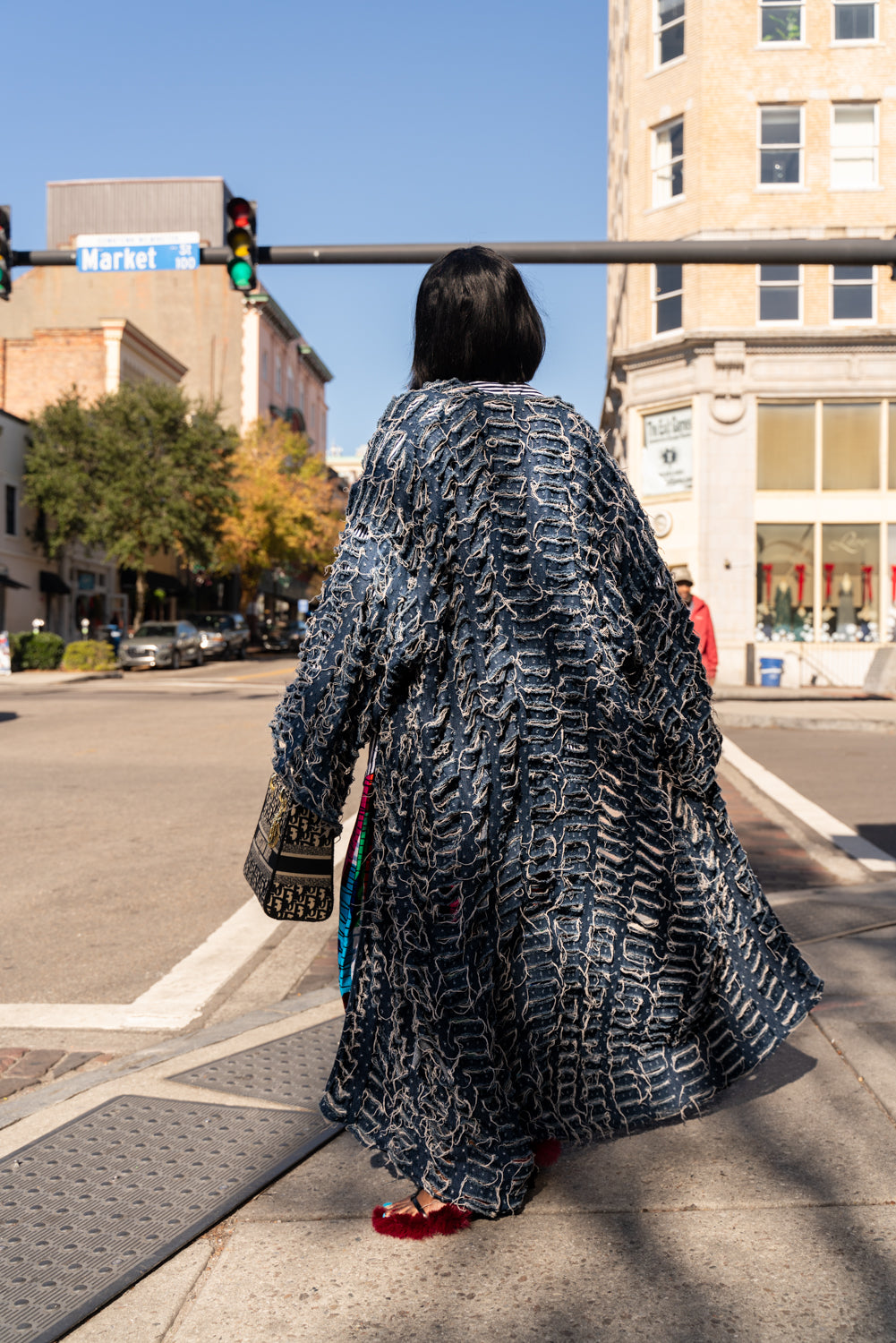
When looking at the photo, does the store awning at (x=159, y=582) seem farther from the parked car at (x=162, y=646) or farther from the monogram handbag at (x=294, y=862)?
the monogram handbag at (x=294, y=862)

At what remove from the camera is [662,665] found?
246 cm

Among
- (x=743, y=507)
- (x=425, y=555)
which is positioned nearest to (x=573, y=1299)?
(x=425, y=555)

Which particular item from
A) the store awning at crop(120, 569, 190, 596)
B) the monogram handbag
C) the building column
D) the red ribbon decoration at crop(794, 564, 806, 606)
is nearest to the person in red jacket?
the monogram handbag

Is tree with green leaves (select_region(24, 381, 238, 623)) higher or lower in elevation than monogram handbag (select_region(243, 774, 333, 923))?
higher

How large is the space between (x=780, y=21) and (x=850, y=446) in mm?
9231

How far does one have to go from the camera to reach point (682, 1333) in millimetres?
2062

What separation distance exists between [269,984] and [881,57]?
91.2ft

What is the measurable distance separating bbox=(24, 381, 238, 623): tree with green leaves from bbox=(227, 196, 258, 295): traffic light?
29598 mm

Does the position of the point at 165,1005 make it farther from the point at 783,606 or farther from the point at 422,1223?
the point at 783,606

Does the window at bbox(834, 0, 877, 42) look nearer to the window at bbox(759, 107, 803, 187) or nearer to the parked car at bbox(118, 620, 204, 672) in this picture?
the window at bbox(759, 107, 803, 187)

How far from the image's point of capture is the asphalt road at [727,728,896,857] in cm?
855

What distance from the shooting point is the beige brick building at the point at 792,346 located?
26.4 m

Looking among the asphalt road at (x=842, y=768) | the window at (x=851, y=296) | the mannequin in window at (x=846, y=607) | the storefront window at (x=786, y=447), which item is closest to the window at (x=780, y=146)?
the window at (x=851, y=296)

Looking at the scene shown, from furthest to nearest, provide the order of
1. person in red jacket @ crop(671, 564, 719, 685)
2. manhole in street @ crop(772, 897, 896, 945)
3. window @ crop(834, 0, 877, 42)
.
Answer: window @ crop(834, 0, 877, 42) < person in red jacket @ crop(671, 564, 719, 685) < manhole in street @ crop(772, 897, 896, 945)
